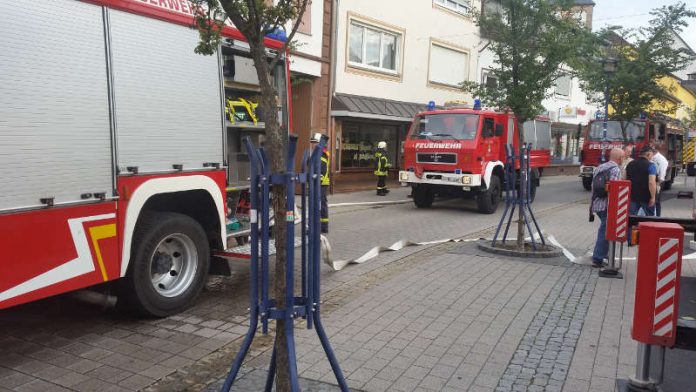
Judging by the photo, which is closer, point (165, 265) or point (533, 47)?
point (165, 265)

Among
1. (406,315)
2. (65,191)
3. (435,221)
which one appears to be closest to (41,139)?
(65,191)

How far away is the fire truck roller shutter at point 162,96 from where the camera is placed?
15.6 ft

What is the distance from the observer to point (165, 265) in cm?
544

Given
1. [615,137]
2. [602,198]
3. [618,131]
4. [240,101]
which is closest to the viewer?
[240,101]

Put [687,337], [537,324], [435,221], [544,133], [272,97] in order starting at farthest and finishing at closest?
[544,133] → [435,221] → [537,324] → [687,337] → [272,97]

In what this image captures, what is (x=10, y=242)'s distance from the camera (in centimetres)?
386

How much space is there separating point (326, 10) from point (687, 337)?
15.6m

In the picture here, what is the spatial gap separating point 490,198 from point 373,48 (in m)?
7.92

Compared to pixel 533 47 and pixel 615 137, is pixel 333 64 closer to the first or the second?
pixel 533 47

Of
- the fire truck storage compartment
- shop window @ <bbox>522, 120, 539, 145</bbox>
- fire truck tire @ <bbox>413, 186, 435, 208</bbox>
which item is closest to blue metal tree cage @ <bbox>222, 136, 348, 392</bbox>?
the fire truck storage compartment

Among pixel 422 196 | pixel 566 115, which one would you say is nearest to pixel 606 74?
pixel 422 196

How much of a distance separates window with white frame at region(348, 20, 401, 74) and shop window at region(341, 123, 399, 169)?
210 cm

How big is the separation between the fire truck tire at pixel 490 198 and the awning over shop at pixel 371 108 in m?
5.26

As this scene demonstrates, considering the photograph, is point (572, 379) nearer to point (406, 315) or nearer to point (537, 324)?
point (537, 324)
